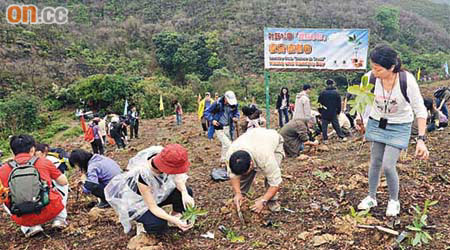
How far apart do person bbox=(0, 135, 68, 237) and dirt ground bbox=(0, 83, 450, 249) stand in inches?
8.7

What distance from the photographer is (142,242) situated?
3100mm

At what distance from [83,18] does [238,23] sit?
1430 centimetres

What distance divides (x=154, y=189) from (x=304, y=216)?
1.45 metres

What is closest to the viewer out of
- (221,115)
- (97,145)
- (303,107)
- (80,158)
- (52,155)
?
(80,158)

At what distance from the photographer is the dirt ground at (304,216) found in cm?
291

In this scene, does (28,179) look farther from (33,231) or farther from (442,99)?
(442,99)

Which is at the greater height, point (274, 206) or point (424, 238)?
point (424, 238)

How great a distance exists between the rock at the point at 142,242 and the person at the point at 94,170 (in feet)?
3.06

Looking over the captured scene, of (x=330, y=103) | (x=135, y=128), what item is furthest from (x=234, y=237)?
(x=135, y=128)

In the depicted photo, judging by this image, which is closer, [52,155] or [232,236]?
[232,236]

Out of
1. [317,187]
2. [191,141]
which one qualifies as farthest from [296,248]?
[191,141]

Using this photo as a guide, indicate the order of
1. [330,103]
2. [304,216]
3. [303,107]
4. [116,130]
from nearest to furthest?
[304,216] → [330,103] → [303,107] → [116,130]

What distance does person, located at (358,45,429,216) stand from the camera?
274 centimetres

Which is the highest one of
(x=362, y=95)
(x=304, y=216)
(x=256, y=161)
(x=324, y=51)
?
(x=324, y=51)
